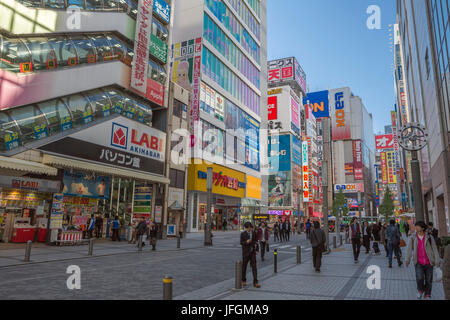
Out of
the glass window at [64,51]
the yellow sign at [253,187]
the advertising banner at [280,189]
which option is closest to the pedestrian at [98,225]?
the glass window at [64,51]

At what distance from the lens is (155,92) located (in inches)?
1011

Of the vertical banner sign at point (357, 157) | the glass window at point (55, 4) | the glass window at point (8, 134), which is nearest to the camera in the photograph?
the glass window at point (8, 134)

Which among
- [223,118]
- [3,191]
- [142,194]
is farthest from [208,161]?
[3,191]

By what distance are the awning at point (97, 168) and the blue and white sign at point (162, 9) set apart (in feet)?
44.0

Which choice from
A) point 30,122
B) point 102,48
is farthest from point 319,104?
point 30,122

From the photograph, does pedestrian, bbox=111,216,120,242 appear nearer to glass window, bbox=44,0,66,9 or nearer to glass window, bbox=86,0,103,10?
glass window, bbox=44,0,66,9

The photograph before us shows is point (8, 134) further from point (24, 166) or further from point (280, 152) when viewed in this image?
point (280, 152)

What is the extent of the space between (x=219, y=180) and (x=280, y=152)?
41.6m

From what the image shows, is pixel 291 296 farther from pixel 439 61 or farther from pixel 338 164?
pixel 338 164

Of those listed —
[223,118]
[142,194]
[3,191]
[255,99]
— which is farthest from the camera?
[255,99]

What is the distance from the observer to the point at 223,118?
40.2 metres

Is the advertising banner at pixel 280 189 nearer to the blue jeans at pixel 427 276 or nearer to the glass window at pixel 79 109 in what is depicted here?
the glass window at pixel 79 109

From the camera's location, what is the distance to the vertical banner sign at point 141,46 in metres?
23.2
